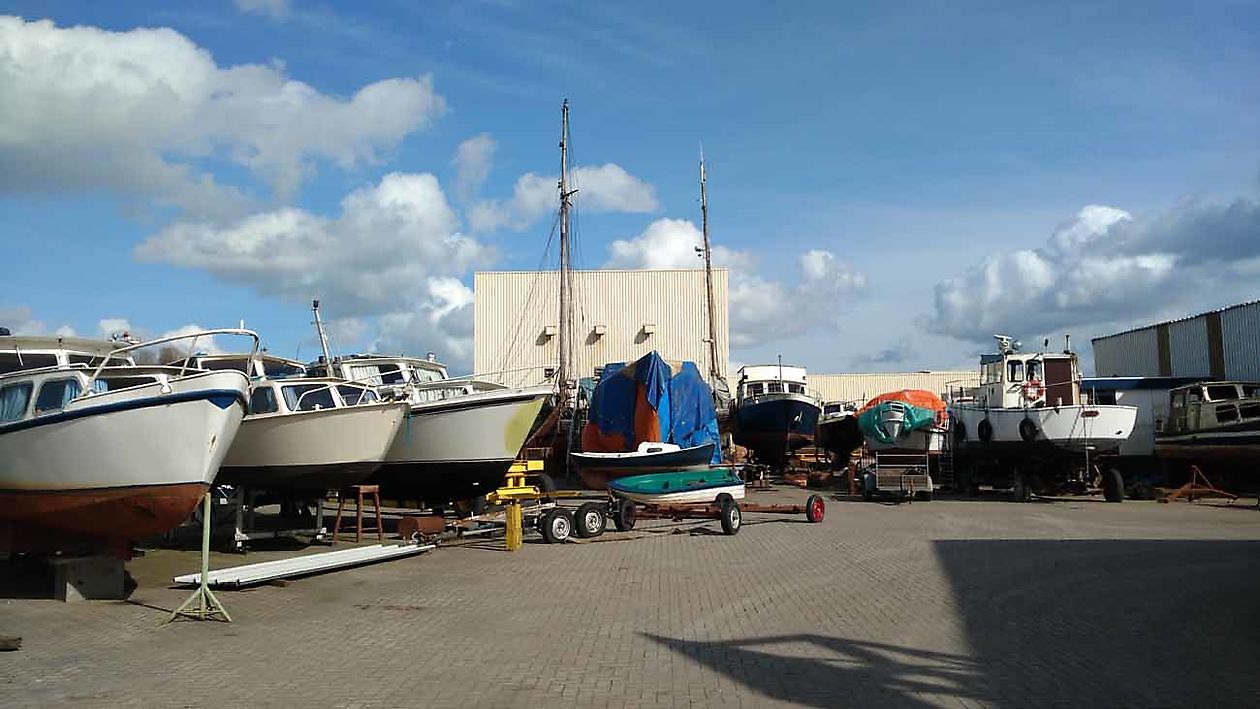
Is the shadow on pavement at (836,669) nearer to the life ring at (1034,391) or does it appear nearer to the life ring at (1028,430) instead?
the life ring at (1028,430)

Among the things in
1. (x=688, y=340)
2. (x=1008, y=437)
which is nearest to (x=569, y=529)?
(x=1008, y=437)

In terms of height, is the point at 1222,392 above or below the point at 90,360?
below

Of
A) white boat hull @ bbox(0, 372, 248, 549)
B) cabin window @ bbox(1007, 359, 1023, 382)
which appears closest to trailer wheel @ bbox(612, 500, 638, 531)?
white boat hull @ bbox(0, 372, 248, 549)

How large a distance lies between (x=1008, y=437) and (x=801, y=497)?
230 inches

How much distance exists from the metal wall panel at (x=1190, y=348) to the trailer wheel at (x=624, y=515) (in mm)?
29714

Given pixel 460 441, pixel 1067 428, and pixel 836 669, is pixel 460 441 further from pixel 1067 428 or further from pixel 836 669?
pixel 1067 428

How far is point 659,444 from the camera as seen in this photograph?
21.1 m

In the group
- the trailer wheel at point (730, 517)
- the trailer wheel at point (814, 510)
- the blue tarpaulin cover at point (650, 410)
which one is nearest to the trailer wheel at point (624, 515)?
the trailer wheel at point (730, 517)

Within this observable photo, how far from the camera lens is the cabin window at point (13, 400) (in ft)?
39.2

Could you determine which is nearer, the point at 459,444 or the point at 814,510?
the point at 459,444

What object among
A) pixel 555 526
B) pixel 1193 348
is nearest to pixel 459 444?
pixel 555 526

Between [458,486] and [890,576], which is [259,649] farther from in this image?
[458,486]

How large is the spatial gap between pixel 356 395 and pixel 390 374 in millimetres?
4806

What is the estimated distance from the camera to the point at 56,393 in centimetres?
1193
